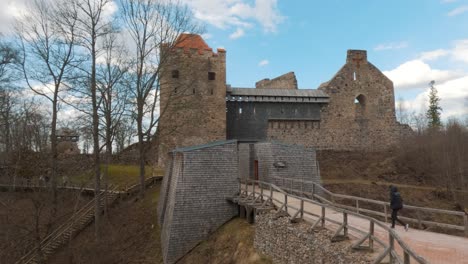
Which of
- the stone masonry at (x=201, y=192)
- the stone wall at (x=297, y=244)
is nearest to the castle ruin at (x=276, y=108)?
the stone masonry at (x=201, y=192)

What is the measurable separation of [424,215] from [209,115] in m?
14.3

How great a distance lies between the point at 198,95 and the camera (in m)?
23.8

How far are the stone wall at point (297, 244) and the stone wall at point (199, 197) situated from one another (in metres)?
2.96

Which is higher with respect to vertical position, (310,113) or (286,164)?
(310,113)

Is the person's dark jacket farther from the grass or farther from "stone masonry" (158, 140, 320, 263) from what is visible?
the grass

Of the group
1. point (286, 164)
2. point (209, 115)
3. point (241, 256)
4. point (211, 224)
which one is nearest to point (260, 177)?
point (286, 164)

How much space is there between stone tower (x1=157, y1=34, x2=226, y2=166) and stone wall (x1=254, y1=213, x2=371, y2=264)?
45.3 feet

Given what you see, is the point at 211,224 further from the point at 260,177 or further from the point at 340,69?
the point at 340,69

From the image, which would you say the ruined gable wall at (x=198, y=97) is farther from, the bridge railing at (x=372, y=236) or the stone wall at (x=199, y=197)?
the bridge railing at (x=372, y=236)

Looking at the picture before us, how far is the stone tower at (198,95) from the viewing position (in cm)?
2352

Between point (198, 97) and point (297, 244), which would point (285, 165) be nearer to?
point (297, 244)

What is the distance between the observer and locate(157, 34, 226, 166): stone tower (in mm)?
23516

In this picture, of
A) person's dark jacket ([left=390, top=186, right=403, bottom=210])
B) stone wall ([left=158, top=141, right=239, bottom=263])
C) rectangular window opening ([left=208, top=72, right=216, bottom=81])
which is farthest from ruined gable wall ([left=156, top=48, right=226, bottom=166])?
person's dark jacket ([left=390, top=186, right=403, bottom=210])

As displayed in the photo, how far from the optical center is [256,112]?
26.1m
